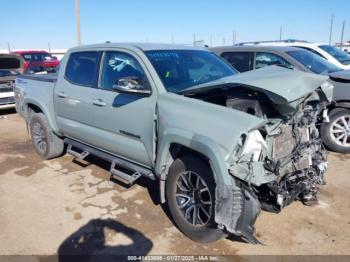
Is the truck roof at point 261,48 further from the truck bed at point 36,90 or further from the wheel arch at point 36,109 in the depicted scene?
the wheel arch at point 36,109

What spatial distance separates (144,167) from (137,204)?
555 mm

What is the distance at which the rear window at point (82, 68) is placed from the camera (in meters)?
4.47

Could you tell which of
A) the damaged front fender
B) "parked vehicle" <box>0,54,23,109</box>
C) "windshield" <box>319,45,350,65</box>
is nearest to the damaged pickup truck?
the damaged front fender

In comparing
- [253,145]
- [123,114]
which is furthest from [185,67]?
[253,145]

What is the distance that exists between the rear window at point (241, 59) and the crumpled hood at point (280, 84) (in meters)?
3.85

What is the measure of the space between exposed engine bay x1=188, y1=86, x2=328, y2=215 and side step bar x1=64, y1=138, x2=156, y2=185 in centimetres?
114

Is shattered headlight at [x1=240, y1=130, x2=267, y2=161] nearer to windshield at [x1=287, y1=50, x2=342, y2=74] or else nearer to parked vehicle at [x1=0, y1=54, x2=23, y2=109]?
windshield at [x1=287, y1=50, x2=342, y2=74]

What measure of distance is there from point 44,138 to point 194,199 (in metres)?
3.51

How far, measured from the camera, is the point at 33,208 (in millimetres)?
4102

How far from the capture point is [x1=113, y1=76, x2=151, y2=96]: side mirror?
3.48m

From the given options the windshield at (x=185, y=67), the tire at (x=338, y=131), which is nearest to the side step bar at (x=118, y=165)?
the windshield at (x=185, y=67)

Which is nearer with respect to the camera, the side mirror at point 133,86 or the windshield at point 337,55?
the side mirror at point 133,86

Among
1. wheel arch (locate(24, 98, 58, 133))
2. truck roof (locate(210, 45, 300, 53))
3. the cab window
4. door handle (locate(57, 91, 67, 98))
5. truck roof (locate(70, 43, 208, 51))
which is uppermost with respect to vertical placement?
truck roof (locate(70, 43, 208, 51))

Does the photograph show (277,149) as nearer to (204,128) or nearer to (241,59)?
(204,128)
